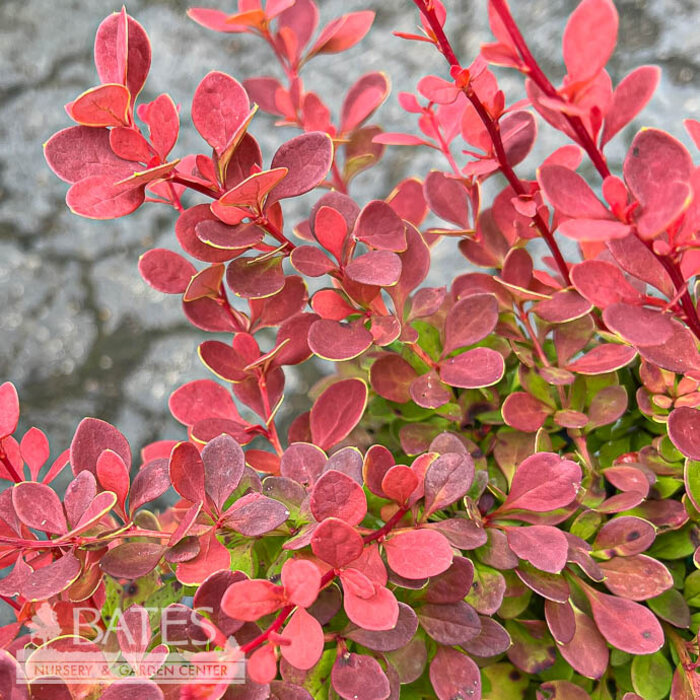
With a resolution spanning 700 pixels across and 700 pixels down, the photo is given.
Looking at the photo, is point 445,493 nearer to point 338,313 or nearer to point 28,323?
point 338,313

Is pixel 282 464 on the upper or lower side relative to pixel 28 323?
upper

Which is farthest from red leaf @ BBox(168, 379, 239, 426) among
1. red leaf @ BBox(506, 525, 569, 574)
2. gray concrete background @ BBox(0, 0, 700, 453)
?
gray concrete background @ BBox(0, 0, 700, 453)

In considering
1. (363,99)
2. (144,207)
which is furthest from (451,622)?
(144,207)

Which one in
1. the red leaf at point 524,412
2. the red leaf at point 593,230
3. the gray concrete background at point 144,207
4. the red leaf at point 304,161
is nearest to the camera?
the red leaf at point 593,230

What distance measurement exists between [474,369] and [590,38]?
0.68 ft

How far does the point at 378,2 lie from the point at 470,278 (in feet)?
3.12

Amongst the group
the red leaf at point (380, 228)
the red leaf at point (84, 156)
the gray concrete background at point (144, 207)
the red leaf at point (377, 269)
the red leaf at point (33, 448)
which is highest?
the red leaf at point (84, 156)

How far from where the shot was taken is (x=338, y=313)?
1.47 feet

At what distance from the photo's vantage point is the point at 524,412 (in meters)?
0.48


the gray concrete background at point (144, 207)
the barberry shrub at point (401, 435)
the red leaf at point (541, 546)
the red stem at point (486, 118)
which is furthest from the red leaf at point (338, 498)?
the gray concrete background at point (144, 207)

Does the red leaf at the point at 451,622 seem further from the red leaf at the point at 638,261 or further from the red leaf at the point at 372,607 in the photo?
the red leaf at the point at 638,261

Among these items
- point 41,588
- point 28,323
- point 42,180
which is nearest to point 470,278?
point 41,588

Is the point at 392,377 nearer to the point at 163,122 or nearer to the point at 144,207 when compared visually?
the point at 163,122

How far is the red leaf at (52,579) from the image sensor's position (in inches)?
13.3
